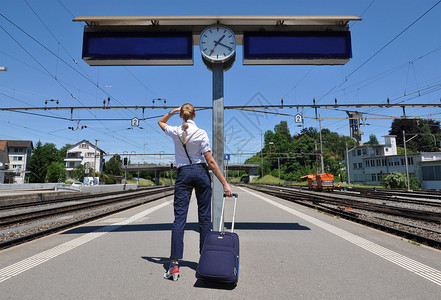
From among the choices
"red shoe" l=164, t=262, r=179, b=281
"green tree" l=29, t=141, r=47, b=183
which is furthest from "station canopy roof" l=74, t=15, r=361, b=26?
"green tree" l=29, t=141, r=47, b=183

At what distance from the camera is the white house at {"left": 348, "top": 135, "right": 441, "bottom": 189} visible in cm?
3416

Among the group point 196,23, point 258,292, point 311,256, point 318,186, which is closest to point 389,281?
point 311,256

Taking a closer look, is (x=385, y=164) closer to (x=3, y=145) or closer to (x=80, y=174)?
(x=80, y=174)

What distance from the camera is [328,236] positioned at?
15.5 feet

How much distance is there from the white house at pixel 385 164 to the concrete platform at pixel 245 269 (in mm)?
38455

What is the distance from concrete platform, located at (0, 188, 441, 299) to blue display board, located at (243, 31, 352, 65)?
12.3 feet

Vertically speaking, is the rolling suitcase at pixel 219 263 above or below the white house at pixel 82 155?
below

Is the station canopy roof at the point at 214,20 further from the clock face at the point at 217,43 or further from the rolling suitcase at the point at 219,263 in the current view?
the rolling suitcase at the point at 219,263

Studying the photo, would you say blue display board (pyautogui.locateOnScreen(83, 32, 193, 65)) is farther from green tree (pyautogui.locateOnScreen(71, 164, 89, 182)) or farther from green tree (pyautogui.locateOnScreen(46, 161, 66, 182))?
green tree (pyautogui.locateOnScreen(46, 161, 66, 182))

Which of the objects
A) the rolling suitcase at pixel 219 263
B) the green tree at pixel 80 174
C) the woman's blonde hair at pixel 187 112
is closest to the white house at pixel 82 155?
the green tree at pixel 80 174

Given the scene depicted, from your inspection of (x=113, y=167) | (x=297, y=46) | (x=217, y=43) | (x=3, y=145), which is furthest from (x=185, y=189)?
(x=113, y=167)

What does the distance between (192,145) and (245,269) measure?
1638mm

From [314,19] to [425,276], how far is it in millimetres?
4734

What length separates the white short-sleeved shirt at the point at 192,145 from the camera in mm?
2861
